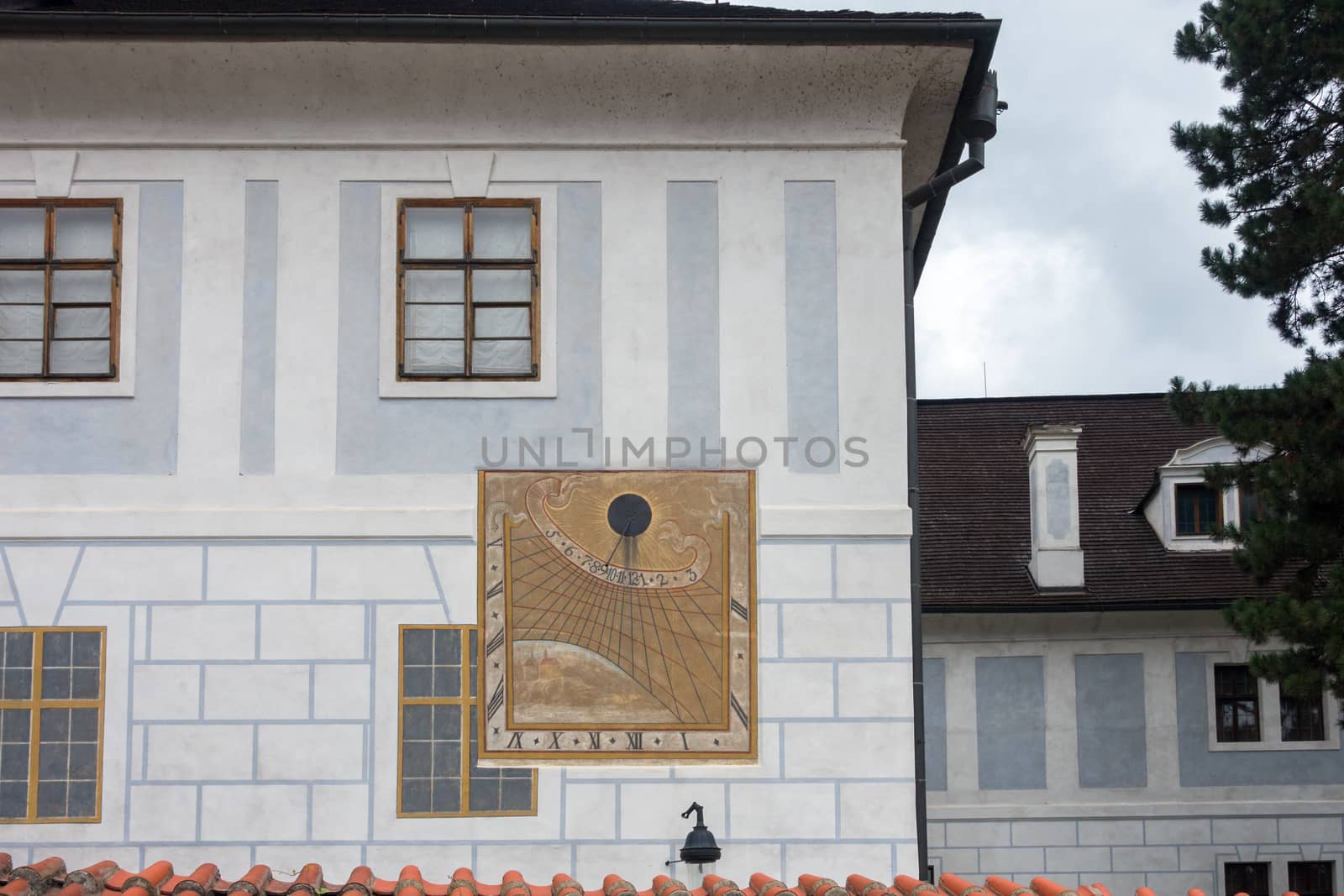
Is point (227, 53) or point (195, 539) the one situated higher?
point (227, 53)

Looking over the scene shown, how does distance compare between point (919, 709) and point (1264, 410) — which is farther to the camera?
point (1264, 410)

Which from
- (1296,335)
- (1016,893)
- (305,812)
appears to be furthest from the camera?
(1296,335)

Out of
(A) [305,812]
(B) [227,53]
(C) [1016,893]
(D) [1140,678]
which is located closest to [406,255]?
(B) [227,53]

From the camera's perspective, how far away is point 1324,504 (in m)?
16.2

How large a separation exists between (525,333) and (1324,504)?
885 centimetres

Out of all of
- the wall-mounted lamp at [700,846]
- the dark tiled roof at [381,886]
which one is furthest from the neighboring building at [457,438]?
the dark tiled roof at [381,886]

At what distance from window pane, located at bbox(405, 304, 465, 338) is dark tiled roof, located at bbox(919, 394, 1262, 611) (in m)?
10.6

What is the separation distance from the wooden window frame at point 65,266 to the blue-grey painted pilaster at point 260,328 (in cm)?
81

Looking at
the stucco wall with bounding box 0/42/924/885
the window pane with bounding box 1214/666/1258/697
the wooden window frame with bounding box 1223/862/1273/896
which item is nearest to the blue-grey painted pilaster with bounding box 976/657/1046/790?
the window pane with bounding box 1214/666/1258/697

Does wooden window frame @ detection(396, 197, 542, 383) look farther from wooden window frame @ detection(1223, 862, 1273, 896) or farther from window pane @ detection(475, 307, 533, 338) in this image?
wooden window frame @ detection(1223, 862, 1273, 896)

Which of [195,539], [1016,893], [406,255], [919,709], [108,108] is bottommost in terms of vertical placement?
[1016,893]

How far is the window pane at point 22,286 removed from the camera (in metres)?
11.0

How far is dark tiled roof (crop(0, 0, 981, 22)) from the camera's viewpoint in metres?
10.8

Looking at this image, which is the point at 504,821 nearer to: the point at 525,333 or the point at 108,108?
the point at 525,333
